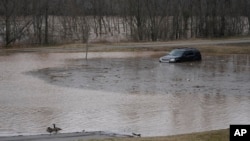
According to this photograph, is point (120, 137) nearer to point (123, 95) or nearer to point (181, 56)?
point (123, 95)

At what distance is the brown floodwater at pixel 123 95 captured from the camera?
23.2 m

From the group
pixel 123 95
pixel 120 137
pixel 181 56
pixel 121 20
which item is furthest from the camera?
pixel 121 20

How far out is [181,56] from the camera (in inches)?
2060

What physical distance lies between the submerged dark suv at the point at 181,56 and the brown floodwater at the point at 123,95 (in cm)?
108

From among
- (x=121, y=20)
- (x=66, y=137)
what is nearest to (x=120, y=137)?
(x=66, y=137)

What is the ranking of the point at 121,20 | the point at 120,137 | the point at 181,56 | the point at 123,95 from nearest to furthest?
the point at 120,137
the point at 123,95
the point at 181,56
the point at 121,20

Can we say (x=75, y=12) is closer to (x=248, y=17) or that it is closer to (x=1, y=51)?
(x=1, y=51)

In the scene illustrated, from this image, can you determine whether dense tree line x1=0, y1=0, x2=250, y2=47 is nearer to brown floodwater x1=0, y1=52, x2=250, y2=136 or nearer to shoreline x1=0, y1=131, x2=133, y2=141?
brown floodwater x1=0, y1=52, x2=250, y2=136

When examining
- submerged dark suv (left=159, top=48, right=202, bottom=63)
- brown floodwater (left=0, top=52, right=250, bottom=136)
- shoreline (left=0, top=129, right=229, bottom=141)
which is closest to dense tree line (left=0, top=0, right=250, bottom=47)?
brown floodwater (left=0, top=52, right=250, bottom=136)

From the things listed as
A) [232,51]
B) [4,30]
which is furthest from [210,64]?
[4,30]

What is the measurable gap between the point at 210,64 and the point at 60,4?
45103 mm

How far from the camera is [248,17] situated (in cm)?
9119

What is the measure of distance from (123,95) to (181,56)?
21390mm

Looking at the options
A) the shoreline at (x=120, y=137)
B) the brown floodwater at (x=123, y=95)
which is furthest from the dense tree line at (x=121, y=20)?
the shoreline at (x=120, y=137)
